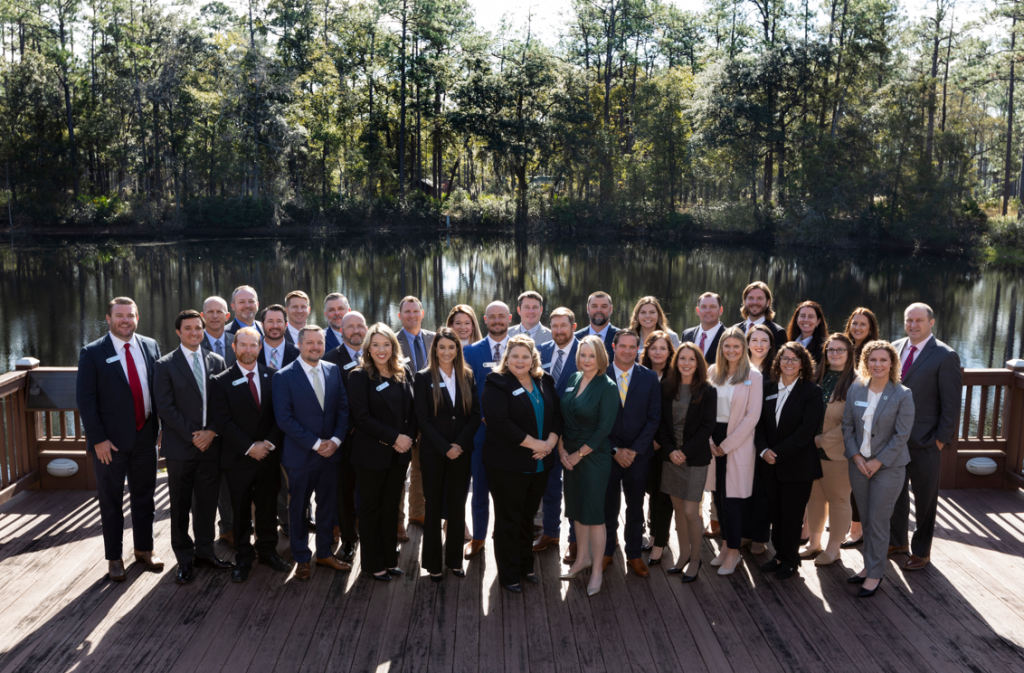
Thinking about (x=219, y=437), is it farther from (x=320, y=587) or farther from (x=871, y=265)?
(x=871, y=265)

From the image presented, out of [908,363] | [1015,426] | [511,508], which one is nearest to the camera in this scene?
[511,508]

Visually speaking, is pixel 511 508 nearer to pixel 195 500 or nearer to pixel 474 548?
pixel 474 548

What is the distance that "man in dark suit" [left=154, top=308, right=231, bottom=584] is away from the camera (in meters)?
4.24

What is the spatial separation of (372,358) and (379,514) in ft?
2.90

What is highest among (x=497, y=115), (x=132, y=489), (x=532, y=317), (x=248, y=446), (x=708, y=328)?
(x=497, y=115)

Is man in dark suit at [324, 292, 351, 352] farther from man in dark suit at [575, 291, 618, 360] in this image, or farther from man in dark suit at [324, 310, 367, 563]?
man in dark suit at [575, 291, 618, 360]

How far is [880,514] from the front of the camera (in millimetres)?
4223

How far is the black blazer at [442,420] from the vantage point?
4.22 meters

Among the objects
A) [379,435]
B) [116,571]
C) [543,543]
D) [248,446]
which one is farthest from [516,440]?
[116,571]

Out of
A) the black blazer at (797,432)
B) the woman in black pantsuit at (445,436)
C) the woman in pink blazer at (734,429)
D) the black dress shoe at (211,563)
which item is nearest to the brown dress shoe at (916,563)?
the black blazer at (797,432)

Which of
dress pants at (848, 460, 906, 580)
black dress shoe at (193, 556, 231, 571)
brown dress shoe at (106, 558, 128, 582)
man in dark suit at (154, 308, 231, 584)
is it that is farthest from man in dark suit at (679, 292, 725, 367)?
brown dress shoe at (106, 558, 128, 582)

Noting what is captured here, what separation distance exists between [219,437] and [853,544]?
390cm

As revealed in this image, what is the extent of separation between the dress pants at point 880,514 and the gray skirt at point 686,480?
913 millimetres

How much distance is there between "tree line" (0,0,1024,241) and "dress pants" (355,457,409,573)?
3158 cm
